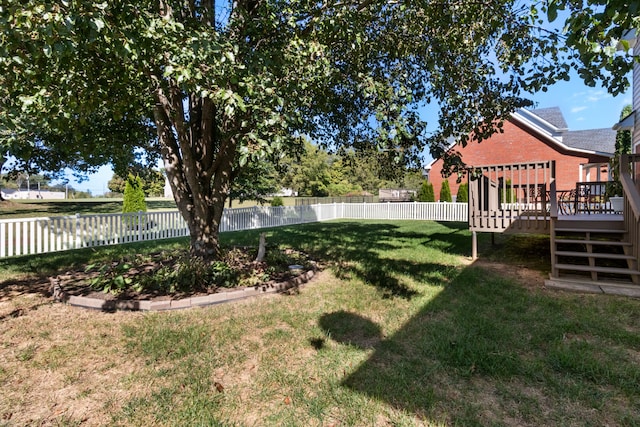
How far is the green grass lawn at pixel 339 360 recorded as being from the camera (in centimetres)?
215

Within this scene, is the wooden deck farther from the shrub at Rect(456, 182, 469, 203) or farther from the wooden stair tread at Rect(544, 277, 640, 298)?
the shrub at Rect(456, 182, 469, 203)

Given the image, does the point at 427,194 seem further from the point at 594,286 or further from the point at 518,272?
the point at 594,286

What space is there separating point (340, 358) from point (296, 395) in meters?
0.62

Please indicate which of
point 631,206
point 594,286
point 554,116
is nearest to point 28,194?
point 554,116

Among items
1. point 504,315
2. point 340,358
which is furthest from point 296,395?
point 504,315

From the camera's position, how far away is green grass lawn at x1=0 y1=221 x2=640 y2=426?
2.15 metres

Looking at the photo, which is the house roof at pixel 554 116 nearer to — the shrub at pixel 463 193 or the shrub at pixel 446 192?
the shrub at pixel 463 193

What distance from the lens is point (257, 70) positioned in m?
3.63

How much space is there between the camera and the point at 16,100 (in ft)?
11.7

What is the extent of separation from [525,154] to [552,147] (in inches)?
56.8

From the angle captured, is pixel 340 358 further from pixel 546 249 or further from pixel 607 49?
pixel 546 249

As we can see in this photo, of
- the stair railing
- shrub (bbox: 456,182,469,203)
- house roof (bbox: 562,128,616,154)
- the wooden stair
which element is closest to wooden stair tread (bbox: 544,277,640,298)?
the wooden stair

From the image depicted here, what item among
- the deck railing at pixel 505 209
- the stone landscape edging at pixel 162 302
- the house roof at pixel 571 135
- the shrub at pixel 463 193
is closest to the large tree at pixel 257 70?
the stone landscape edging at pixel 162 302

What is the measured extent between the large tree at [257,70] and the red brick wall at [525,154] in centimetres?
1366
